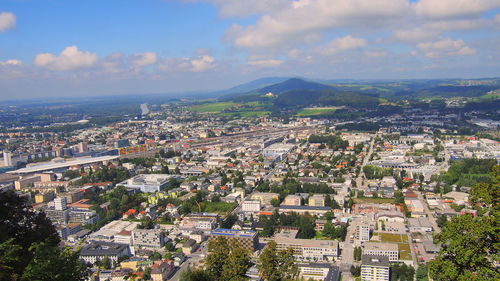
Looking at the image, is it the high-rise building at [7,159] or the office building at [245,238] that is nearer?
the office building at [245,238]

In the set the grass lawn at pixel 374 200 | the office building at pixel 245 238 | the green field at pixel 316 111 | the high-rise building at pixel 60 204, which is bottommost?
the grass lawn at pixel 374 200

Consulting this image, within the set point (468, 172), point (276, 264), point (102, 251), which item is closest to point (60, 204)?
point (102, 251)

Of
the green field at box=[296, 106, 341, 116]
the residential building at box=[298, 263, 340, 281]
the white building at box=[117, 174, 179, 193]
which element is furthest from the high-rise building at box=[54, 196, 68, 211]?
the green field at box=[296, 106, 341, 116]

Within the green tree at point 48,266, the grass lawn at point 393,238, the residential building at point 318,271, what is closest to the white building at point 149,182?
the residential building at point 318,271

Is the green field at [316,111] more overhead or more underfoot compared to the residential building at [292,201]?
more overhead

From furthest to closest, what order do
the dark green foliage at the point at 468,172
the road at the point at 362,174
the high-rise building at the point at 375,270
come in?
1. the road at the point at 362,174
2. the dark green foliage at the point at 468,172
3. the high-rise building at the point at 375,270

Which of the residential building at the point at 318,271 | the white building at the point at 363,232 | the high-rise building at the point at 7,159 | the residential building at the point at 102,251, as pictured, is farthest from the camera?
the high-rise building at the point at 7,159

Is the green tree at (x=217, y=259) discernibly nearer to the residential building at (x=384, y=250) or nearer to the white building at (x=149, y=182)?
the residential building at (x=384, y=250)

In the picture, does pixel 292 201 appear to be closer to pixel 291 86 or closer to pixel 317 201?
pixel 317 201
